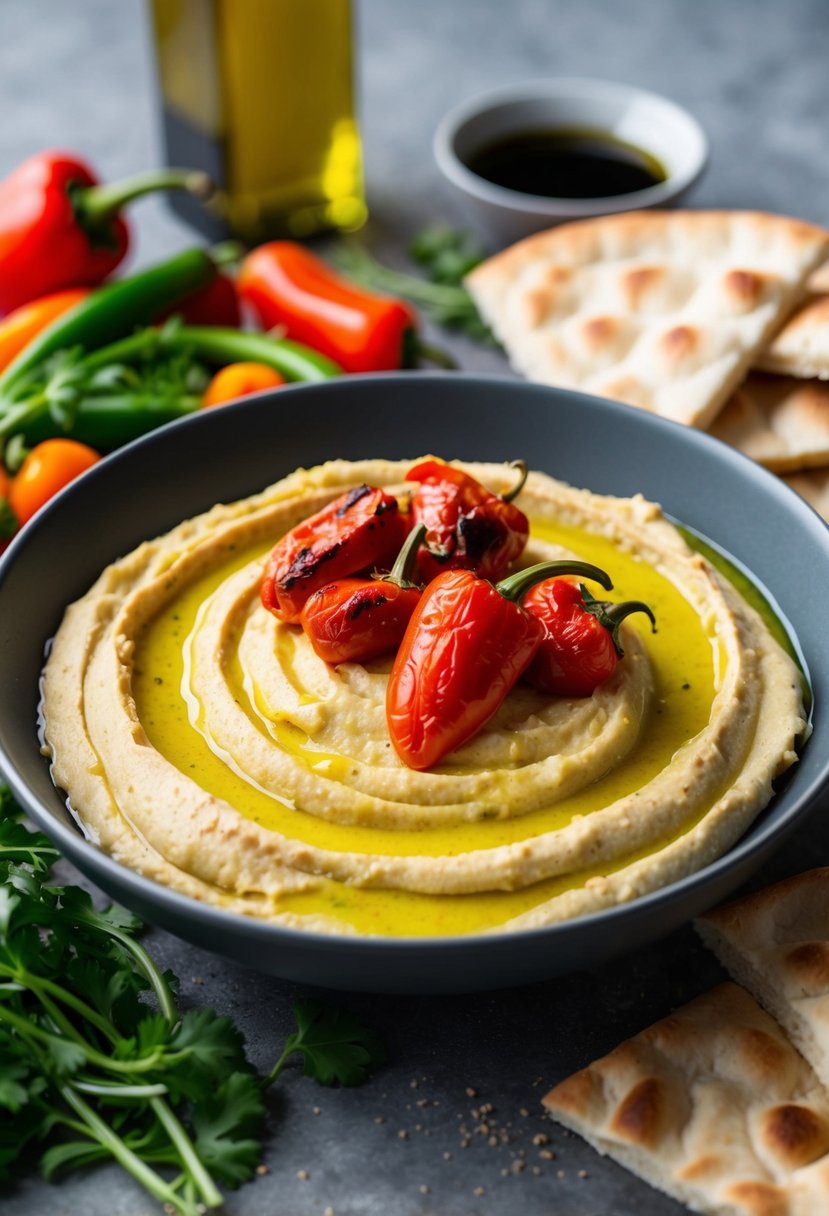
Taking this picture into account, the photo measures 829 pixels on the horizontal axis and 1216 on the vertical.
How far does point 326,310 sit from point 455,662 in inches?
141

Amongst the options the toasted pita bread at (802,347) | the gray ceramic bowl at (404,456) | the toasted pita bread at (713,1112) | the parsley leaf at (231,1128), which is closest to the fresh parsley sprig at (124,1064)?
the parsley leaf at (231,1128)

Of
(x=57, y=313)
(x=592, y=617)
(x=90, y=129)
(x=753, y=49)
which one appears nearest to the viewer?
(x=592, y=617)

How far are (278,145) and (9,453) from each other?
2.59 m

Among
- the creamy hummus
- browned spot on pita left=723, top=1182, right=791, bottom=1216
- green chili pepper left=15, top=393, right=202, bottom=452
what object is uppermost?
the creamy hummus

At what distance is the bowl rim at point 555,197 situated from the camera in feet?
24.7

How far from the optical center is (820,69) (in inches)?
380

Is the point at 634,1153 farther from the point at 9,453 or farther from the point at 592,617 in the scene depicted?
the point at 9,453

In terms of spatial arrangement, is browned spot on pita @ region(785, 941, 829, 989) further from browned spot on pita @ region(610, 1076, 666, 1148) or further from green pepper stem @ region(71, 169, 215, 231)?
green pepper stem @ region(71, 169, 215, 231)

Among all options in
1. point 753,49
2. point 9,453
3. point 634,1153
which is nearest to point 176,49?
point 9,453

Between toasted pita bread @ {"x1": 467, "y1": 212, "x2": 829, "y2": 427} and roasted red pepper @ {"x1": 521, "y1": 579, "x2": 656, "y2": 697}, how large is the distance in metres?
1.82

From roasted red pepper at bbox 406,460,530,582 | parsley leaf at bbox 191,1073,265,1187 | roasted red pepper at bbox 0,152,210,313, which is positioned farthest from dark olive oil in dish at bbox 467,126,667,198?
parsley leaf at bbox 191,1073,265,1187

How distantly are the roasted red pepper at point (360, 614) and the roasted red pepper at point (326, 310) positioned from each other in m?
2.78

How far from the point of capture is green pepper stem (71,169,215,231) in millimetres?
7445

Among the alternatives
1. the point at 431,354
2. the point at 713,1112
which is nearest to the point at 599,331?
the point at 431,354
